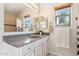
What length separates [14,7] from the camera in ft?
5.42

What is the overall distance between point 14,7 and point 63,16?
0.73 meters

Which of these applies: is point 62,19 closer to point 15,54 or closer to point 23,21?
point 23,21

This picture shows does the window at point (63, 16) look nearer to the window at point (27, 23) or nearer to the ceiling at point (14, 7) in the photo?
the window at point (27, 23)

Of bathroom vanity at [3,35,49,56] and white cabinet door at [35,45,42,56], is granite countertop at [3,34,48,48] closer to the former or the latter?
bathroom vanity at [3,35,49,56]

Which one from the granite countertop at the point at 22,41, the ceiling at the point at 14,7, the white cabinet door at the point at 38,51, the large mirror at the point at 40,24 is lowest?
the white cabinet door at the point at 38,51

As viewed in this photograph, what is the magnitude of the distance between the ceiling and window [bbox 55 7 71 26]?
0.52 metres

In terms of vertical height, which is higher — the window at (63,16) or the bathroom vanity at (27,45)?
the window at (63,16)

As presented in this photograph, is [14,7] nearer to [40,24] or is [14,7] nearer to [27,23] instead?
[27,23]

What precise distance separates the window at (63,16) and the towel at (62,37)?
0.09m

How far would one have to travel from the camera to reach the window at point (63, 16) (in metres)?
1.62

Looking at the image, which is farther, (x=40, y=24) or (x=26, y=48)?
(x=40, y=24)

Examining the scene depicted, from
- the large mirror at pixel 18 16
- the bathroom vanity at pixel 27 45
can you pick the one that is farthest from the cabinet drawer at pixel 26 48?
the large mirror at pixel 18 16

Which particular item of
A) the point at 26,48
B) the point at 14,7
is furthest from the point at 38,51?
the point at 14,7

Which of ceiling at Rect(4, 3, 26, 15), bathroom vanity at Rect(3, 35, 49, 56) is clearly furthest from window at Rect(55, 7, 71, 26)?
ceiling at Rect(4, 3, 26, 15)
